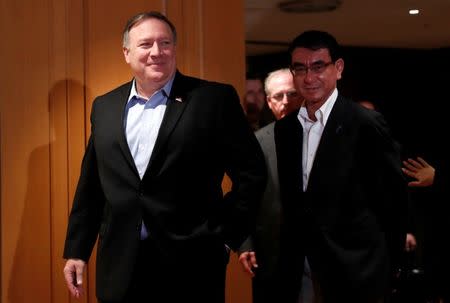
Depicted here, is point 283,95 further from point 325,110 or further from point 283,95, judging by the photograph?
point 325,110

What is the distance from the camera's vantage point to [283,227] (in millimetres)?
2920

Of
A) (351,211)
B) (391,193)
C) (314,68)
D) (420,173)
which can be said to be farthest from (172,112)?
(420,173)

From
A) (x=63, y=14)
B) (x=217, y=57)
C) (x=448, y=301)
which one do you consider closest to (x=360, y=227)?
(x=217, y=57)

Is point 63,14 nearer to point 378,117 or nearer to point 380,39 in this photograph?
point 378,117

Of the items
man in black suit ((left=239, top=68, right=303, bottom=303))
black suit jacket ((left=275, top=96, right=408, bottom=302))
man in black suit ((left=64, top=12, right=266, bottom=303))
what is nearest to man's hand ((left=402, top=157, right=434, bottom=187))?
man in black suit ((left=239, top=68, right=303, bottom=303))

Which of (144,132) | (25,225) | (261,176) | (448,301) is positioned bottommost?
(448,301)

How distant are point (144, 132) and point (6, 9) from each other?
99 cm

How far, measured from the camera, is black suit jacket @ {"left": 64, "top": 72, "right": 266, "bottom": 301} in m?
2.57

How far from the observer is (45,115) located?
127 inches

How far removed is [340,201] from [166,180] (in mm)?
657

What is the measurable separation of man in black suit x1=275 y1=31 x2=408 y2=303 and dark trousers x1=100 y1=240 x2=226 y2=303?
420mm

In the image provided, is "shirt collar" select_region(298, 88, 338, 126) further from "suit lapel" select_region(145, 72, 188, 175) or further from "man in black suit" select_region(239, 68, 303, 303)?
"suit lapel" select_region(145, 72, 188, 175)

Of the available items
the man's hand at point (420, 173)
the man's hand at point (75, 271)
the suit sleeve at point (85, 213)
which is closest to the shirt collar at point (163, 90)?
the suit sleeve at point (85, 213)

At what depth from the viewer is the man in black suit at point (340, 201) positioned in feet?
9.03
